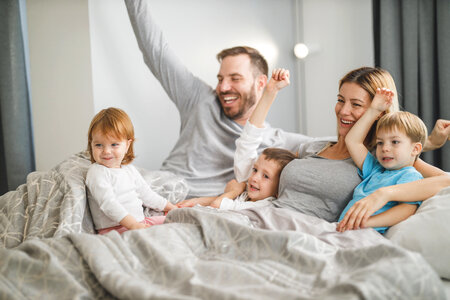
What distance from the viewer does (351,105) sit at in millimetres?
1585

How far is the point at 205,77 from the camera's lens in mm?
2895

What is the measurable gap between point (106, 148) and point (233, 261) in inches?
27.6

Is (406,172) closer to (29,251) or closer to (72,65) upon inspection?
(29,251)

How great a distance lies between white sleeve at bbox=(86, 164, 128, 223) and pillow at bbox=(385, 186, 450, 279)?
0.88 m

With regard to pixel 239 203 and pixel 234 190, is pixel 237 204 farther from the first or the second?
pixel 234 190

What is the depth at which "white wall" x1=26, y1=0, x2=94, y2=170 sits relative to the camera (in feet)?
7.89

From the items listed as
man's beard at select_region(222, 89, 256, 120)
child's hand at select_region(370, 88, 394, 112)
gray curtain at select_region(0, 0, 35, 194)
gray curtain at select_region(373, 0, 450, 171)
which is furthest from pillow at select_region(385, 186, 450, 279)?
gray curtain at select_region(0, 0, 35, 194)

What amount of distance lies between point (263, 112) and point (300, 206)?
1.58 ft

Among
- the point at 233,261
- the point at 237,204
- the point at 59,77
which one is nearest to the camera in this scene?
the point at 233,261

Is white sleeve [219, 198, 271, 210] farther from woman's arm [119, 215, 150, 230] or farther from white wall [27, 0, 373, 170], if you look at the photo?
white wall [27, 0, 373, 170]

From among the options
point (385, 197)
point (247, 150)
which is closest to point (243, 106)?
point (247, 150)

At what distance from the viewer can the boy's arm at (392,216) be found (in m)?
1.29

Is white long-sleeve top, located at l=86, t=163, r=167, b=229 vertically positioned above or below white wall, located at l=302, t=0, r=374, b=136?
below

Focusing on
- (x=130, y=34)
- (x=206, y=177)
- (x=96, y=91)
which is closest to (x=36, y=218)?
(x=206, y=177)
